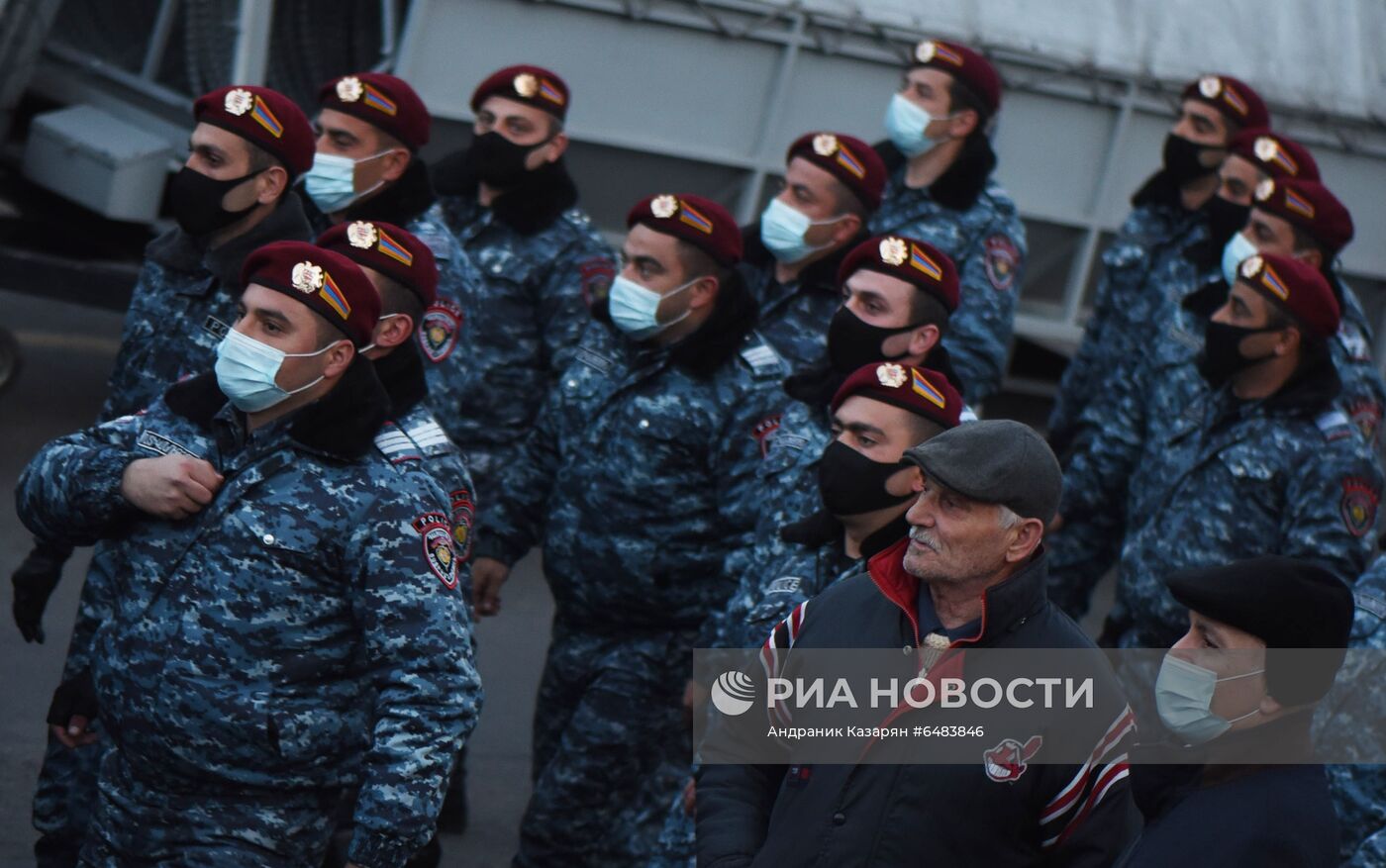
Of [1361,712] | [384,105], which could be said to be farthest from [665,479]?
[1361,712]

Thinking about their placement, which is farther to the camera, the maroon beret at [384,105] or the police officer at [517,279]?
the police officer at [517,279]

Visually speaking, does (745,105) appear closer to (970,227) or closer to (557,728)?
(970,227)

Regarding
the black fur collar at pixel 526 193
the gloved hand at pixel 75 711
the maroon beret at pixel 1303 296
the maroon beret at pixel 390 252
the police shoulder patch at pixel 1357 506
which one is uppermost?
the maroon beret at pixel 1303 296

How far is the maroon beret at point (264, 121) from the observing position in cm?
513

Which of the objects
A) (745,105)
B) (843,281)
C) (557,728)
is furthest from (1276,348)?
(745,105)

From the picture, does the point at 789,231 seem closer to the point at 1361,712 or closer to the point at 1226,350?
the point at 1226,350

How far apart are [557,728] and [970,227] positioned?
250 centimetres

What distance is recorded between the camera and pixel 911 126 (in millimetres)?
7047

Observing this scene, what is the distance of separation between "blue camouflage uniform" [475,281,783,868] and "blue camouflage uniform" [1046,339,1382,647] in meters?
1.36

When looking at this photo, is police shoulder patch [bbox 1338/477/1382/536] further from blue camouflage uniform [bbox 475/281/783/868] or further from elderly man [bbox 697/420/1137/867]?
elderly man [bbox 697/420/1137/867]

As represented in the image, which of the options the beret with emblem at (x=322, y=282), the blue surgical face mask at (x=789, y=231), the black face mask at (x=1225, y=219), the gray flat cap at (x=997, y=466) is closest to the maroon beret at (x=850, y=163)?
the blue surgical face mask at (x=789, y=231)

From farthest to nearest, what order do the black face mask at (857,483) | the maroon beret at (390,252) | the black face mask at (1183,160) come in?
the black face mask at (1183,160) < the maroon beret at (390,252) < the black face mask at (857,483)

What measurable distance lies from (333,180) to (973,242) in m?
2.27

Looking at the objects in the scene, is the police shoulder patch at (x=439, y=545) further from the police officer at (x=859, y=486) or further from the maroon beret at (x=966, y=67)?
the maroon beret at (x=966, y=67)
